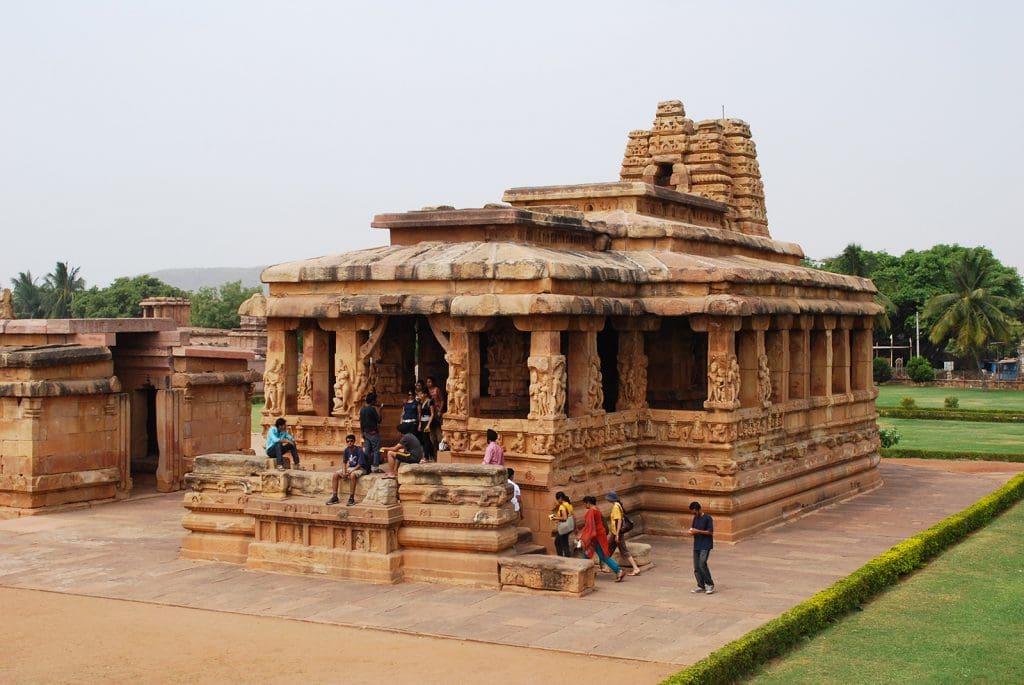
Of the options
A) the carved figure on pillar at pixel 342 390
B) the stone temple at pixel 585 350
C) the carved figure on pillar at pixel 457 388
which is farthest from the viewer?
the carved figure on pillar at pixel 342 390

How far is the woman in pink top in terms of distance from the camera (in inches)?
591

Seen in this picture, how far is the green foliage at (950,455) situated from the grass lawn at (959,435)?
93cm

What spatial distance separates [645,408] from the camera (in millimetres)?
17625

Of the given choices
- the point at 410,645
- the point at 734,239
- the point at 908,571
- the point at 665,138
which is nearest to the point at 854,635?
the point at 908,571

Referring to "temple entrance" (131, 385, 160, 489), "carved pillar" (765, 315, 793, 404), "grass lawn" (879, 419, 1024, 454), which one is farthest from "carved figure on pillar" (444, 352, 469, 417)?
"grass lawn" (879, 419, 1024, 454)

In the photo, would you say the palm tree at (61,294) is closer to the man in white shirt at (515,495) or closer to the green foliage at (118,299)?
the green foliage at (118,299)

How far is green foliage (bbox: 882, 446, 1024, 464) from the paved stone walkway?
9.54 metres

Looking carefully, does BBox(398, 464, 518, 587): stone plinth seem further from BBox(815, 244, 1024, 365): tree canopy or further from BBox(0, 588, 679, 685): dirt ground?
BBox(815, 244, 1024, 365): tree canopy

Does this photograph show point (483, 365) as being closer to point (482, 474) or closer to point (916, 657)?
point (482, 474)

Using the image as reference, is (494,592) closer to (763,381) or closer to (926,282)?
(763,381)

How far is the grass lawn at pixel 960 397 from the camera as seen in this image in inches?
1751

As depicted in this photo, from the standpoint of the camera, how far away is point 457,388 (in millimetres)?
15758

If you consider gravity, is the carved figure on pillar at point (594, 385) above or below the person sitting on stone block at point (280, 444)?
above

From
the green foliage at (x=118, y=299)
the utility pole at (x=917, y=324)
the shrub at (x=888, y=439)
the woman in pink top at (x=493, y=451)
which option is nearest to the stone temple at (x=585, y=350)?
the woman in pink top at (x=493, y=451)
